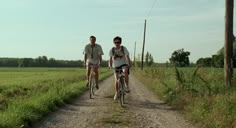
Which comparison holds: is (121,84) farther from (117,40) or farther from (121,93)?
(117,40)

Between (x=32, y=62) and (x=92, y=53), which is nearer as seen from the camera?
(x=92, y=53)

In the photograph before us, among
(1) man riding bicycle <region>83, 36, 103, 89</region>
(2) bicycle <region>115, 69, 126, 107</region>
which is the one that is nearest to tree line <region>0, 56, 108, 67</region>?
(1) man riding bicycle <region>83, 36, 103, 89</region>

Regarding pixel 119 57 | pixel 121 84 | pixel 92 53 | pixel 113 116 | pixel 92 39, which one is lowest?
pixel 113 116

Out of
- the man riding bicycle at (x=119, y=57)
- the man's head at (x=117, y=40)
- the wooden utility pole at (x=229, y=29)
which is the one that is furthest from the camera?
the wooden utility pole at (x=229, y=29)

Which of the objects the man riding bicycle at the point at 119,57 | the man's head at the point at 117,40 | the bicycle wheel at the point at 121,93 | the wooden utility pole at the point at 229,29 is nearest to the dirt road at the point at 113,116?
the bicycle wheel at the point at 121,93

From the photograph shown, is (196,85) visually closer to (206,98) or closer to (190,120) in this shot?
(206,98)

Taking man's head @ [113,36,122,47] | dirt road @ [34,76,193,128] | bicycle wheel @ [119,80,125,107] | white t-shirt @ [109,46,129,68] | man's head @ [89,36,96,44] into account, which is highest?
man's head @ [89,36,96,44]

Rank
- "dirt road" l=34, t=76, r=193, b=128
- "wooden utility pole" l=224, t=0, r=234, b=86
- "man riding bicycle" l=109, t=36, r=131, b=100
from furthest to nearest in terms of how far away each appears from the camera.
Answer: "wooden utility pole" l=224, t=0, r=234, b=86
"man riding bicycle" l=109, t=36, r=131, b=100
"dirt road" l=34, t=76, r=193, b=128

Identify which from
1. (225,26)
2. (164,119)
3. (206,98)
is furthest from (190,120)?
(225,26)

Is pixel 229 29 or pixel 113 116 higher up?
pixel 229 29

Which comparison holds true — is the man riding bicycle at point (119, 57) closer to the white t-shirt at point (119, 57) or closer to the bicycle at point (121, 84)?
the white t-shirt at point (119, 57)

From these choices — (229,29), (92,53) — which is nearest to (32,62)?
(92,53)

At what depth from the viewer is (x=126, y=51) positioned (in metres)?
13.3

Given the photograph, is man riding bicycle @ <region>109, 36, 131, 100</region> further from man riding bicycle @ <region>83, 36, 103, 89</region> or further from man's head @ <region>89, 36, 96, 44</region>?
man riding bicycle @ <region>83, 36, 103, 89</region>
